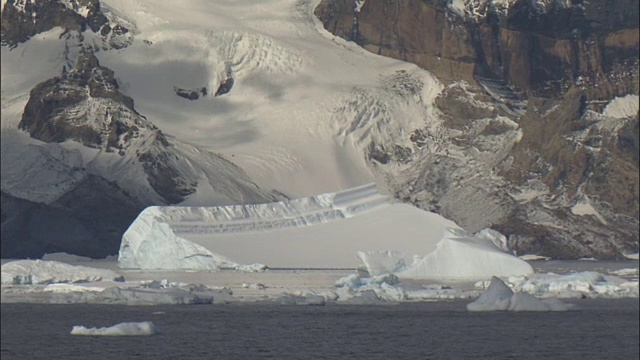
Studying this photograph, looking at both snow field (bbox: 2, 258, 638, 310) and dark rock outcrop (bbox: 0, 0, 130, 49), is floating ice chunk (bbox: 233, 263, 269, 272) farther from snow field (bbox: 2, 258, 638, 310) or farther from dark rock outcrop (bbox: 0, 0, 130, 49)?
dark rock outcrop (bbox: 0, 0, 130, 49)

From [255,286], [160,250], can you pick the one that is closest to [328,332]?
[255,286]

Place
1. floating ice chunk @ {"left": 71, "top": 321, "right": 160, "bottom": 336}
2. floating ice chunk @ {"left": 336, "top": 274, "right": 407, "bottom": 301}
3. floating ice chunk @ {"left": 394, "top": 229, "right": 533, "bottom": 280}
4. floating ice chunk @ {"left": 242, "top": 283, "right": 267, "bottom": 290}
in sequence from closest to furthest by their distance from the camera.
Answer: floating ice chunk @ {"left": 71, "top": 321, "right": 160, "bottom": 336} → floating ice chunk @ {"left": 336, "top": 274, "right": 407, "bottom": 301} → floating ice chunk @ {"left": 242, "top": 283, "right": 267, "bottom": 290} → floating ice chunk @ {"left": 394, "top": 229, "right": 533, "bottom": 280}

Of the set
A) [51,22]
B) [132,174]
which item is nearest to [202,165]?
[132,174]

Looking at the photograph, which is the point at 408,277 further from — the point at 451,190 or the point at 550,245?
the point at 451,190

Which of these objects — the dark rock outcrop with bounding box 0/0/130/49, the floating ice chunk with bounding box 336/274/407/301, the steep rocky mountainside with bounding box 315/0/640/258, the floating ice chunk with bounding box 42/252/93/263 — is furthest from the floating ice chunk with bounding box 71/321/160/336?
the dark rock outcrop with bounding box 0/0/130/49

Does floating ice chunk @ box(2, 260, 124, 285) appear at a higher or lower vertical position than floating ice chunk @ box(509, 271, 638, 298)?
lower

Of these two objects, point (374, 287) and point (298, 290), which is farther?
point (374, 287)

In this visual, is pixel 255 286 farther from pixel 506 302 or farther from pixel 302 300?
pixel 506 302
